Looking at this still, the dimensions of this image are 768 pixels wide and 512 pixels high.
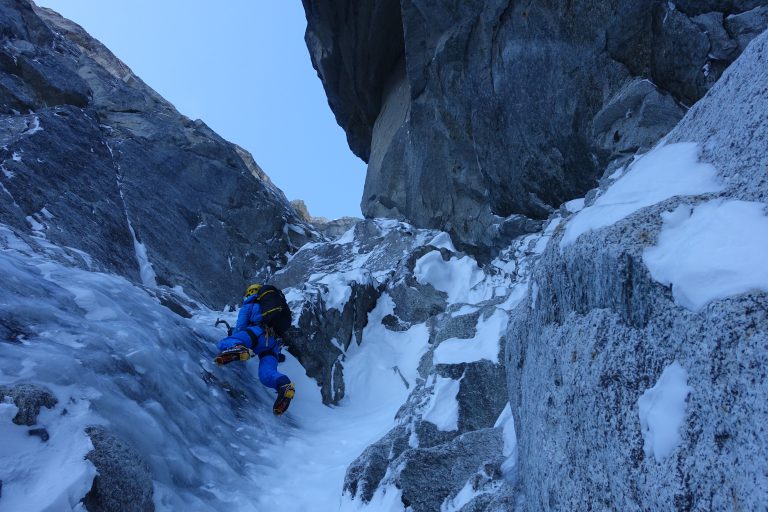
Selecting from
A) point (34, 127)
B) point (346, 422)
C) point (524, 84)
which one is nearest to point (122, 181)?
point (34, 127)

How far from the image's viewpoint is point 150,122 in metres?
19.8

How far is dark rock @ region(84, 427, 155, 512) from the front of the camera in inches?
149

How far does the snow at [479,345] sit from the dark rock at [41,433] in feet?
14.0

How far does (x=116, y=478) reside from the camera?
12.9 feet

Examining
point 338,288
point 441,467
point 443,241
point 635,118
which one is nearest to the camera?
point 441,467

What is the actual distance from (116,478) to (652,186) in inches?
160

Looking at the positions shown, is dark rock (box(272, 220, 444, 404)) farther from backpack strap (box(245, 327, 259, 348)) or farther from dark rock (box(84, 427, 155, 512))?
dark rock (box(84, 427, 155, 512))

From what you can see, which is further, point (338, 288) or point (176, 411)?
point (338, 288)

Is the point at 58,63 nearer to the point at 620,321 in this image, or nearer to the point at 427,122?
the point at 427,122

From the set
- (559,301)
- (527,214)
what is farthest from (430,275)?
(559,301)

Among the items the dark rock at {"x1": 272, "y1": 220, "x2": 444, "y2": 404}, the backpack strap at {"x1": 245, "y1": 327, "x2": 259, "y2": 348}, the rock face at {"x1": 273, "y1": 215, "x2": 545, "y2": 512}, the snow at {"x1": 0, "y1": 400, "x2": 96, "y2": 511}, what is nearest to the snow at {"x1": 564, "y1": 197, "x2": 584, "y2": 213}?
the rock face at {"x1": 273, "y1": 215, "x2": 545, "y2": 512}

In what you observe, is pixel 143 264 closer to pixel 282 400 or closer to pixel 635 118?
pixel 282 400

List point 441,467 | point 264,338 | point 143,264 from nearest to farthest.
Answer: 1. point 441,467
2. point 264,338
3. point 143,264

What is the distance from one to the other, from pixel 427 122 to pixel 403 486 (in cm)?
1267
